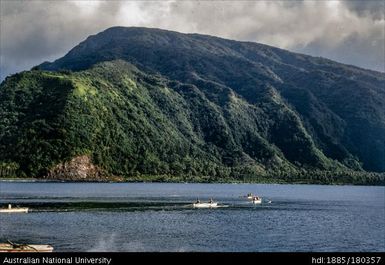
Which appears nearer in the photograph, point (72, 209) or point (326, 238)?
point (326, 238)

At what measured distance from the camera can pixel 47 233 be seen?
11869cm

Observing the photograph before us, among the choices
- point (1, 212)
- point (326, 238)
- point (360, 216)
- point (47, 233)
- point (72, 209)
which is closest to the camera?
point (47, 233)
